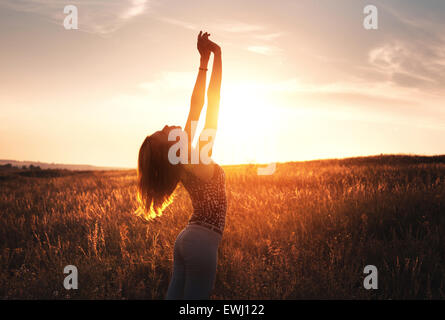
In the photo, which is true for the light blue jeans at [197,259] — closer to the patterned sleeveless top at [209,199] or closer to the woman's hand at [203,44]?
the patterned sleeveless top at [209,199]

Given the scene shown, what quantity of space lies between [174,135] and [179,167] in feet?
0.90

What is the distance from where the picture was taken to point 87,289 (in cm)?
372

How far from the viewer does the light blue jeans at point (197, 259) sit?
221 cm

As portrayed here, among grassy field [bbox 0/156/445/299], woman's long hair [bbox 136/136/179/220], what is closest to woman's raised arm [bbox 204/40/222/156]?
woman's long hair [bbox 136/136/179/220]

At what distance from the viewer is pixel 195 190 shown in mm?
2436

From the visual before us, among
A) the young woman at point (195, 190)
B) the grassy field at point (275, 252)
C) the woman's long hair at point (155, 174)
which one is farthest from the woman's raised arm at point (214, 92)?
the grassy field at point (275, 252)

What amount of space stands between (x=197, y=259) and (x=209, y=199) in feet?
1.54

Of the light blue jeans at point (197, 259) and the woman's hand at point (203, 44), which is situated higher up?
the woman's hand at point (203, 44)

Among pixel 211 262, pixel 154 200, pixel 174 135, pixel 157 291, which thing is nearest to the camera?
pixel 211 262

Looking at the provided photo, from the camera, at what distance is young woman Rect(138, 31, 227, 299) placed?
88.0 inches
